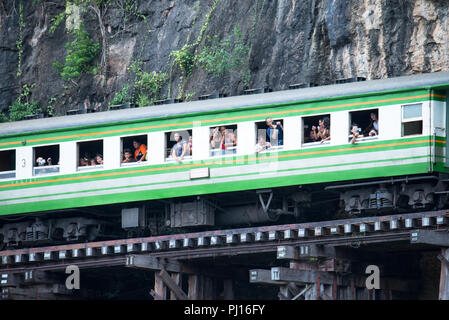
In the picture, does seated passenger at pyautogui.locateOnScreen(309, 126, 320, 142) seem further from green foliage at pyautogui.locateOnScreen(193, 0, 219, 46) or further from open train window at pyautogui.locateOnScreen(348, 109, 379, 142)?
green foliage at pyautogui.locateOnScreen(193, 0, 219, 46)

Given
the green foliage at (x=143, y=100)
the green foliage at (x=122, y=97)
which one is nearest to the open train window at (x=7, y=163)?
the green foliage at (x=143, y=100)

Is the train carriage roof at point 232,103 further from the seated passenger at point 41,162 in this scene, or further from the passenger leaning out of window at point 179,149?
the seated passenger at point 41,162

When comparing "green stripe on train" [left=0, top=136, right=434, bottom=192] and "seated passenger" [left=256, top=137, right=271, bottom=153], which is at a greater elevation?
"seated passenger" [left=256, top=137, right=271, bottom=153]

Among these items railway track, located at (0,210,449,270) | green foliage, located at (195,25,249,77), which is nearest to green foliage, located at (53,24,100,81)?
green foliage, located at (195,25,249,77)

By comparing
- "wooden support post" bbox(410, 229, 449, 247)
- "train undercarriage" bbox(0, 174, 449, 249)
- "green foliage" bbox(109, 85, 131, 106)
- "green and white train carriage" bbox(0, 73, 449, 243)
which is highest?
"green foliage" bbox(109, 85, 131, 106)

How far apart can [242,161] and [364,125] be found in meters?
3.37

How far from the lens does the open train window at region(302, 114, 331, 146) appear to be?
102ft

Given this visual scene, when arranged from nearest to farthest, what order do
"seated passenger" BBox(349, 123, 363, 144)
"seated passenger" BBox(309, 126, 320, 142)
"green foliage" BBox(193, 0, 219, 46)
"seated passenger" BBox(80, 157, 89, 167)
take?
"seated passenger" BBox(349, 123, 363, 144) → "seated passenger" BBox(309, 126, 320, 142) → "seated passenger" BBox(80, 157, 89, 167) → "green foliage" BBox(193, 0, 219, 46)

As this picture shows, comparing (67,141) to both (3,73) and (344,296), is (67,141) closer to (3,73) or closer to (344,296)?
(344,296)

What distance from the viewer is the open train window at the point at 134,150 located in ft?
109

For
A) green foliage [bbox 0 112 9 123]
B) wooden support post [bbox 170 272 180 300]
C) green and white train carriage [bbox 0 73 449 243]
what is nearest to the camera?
green and white train carriage [bbox 0 73 449 243]

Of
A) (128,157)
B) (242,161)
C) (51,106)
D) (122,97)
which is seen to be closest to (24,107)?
(51,106)

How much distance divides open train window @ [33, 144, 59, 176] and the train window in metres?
4.96

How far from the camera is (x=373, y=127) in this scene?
3083 centimetres
